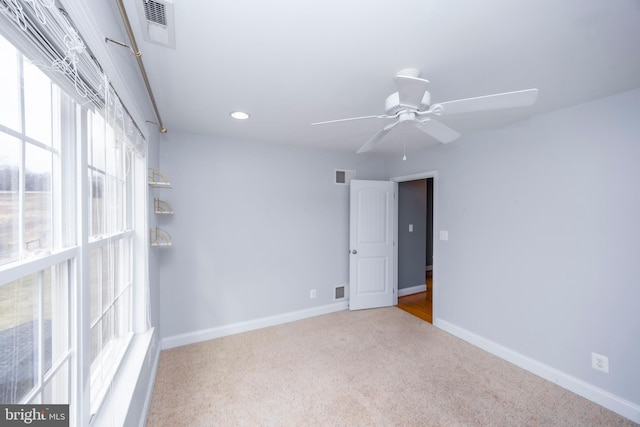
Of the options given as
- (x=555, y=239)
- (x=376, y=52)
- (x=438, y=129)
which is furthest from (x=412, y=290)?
(x=376, y=52)

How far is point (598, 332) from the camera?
203 cm

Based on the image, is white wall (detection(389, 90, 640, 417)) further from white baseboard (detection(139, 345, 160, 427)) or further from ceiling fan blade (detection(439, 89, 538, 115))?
white baseboard (detection(139, 345, 160, 427))

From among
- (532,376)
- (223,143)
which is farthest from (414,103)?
(532,376)

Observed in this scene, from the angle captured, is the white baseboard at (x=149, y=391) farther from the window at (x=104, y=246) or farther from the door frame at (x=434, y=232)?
the door frame at (x=434, y=232)

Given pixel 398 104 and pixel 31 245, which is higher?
pixel 398 104

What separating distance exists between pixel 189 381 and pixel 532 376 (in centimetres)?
306

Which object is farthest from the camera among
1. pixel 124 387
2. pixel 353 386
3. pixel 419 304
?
pixel 419 304

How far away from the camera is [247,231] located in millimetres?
3240

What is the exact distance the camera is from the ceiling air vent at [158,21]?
1.10 metres

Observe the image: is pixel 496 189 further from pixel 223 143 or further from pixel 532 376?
pixel 223 143

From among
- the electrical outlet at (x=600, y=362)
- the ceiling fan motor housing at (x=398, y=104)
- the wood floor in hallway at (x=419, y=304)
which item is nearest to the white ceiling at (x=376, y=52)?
the ceiling fan motor housing at (x=398, y=104)

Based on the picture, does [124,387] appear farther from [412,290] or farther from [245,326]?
[412,290]

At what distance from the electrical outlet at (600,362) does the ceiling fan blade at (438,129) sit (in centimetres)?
207

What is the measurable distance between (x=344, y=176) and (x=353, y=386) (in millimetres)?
2654
